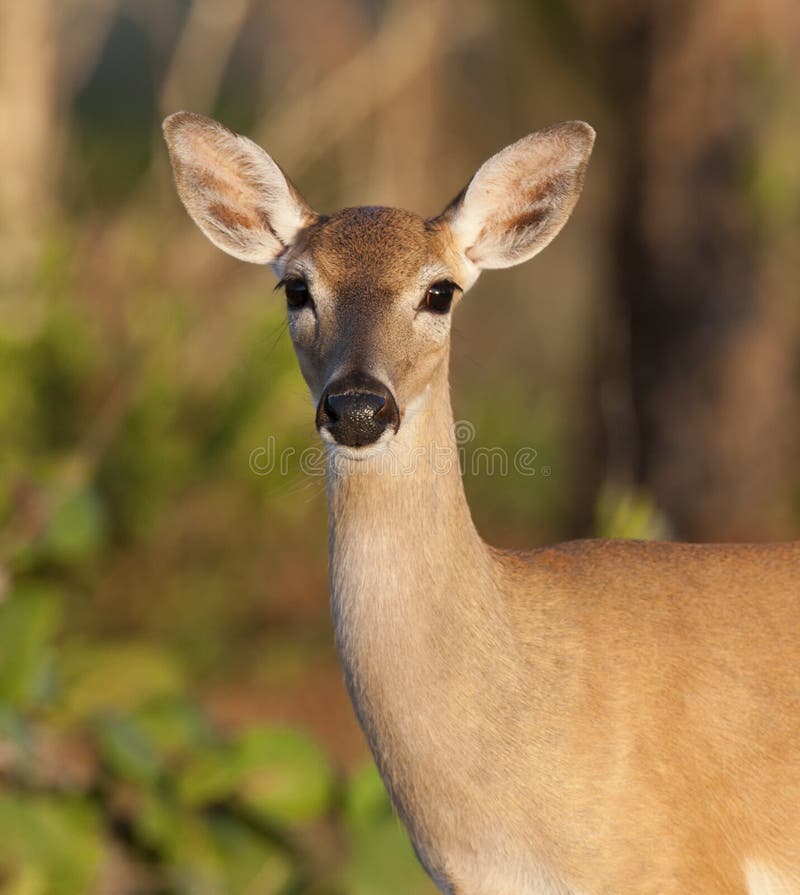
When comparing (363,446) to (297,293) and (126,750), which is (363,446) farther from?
(126,750)

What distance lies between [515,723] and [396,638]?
15.4 inches

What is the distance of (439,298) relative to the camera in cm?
433

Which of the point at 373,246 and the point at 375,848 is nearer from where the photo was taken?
the point at 373,246

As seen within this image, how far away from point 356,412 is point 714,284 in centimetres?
656

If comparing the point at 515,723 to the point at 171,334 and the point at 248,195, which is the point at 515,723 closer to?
the point at 248,195

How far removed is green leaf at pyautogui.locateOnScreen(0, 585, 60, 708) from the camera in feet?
19.7

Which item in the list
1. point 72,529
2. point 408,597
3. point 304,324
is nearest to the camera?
point 408,597

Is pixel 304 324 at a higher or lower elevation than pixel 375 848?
higher

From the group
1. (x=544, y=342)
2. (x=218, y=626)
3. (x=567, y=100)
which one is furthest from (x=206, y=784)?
(x=544, y=342)

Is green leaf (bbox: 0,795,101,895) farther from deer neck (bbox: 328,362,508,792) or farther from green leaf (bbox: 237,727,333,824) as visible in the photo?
deer neck (bbox: 328,362,508,792)

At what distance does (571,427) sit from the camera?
11570 millimetres

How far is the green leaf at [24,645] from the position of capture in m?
6.02

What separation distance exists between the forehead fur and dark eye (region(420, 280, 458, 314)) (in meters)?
0.07

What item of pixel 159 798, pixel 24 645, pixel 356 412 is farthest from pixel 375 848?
pixel 356 412
